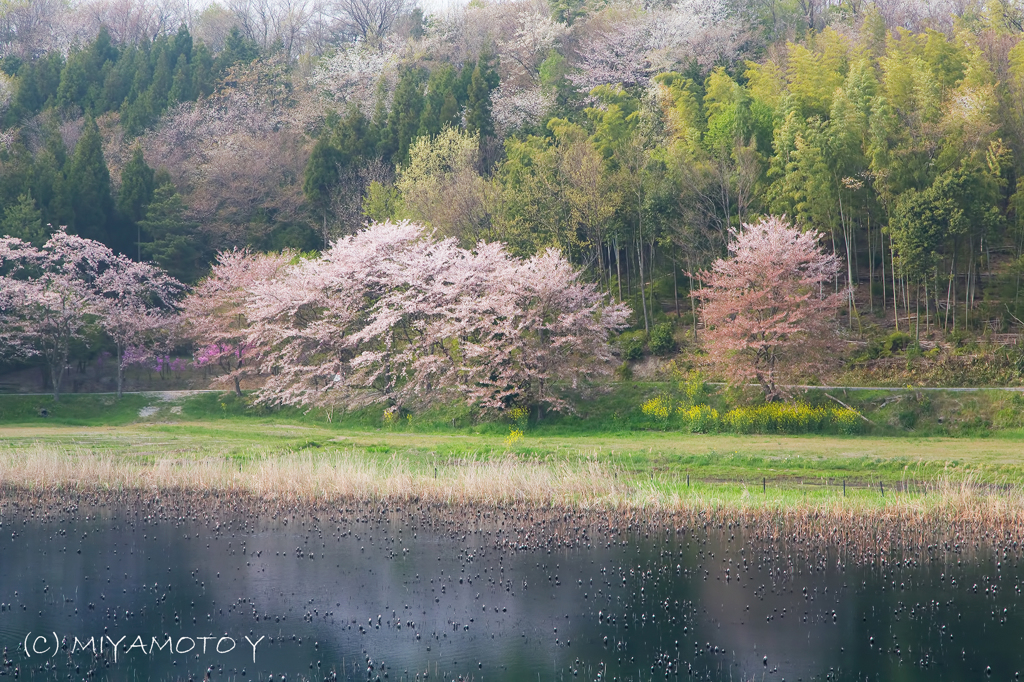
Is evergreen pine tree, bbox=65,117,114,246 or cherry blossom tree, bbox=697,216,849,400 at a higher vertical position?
evergreen pine tree, bbox=65,117,114,246

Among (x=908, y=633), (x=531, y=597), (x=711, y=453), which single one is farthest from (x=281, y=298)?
(x=908, y=633)

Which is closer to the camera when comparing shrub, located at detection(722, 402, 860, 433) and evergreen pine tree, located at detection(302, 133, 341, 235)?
shrub, located at detection(722, 402, 860, 433)

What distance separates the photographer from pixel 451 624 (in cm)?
→ 1505

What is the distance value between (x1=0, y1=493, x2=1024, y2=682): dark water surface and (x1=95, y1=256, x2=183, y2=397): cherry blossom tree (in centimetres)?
2770

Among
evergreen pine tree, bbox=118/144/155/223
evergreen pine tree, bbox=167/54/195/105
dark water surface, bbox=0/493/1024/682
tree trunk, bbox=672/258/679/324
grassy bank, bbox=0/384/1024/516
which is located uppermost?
evergreen pine tree, bbox=167/54/195/105

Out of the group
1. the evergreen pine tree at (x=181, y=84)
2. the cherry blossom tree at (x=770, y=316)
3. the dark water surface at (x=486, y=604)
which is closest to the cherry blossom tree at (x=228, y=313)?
the cherry blossom tree at (x=770, y=316)

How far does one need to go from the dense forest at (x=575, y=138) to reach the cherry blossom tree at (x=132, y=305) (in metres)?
3.58

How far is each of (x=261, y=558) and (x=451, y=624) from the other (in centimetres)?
545

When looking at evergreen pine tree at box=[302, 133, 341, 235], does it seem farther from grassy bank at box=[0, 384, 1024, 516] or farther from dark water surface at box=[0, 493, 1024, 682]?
dark water surface at box=[0, 493, 1024, 682]

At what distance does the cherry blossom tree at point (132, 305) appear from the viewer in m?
47.3

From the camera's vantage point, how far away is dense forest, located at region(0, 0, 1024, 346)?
136ft

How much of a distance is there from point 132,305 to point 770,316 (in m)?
32.3

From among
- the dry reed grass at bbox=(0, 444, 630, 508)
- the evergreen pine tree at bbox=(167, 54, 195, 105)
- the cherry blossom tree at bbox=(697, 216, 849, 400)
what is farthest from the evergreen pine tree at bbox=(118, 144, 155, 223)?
the cherry blossom tree at bbox=(697, 216, 849, 400)

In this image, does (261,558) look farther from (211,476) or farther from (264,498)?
(211,476)
